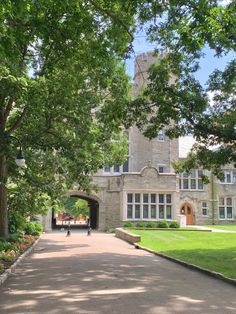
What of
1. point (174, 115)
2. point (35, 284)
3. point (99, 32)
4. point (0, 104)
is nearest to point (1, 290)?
point (35, 284)

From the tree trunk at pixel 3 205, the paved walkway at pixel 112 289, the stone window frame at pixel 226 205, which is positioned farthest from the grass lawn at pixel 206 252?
the stone window frame at pixel 226 205

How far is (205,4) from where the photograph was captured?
10750 mm

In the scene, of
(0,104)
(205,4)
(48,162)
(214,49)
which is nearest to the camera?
(205,4)

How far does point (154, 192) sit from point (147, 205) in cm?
136

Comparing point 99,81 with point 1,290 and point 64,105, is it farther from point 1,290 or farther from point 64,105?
point 1,290

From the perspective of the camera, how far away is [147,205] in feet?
142

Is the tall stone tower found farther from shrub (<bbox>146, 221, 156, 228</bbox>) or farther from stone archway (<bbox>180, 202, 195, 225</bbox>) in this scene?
shrub (<bbox>146, 221, 156, 228</bbox>)

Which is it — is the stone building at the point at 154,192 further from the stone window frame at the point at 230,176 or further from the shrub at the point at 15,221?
the shrub at the point at 15,221

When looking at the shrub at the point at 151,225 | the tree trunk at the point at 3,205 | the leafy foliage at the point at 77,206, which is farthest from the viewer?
the leafy foliage at the point at 77,206

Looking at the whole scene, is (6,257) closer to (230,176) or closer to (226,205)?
(226,205)

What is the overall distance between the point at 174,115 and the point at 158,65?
211cm

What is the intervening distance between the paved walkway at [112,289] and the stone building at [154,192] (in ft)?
77.5

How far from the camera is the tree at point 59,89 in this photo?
10398 mm

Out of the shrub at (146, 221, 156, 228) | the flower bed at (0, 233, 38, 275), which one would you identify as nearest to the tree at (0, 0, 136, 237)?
the flower bed at (0, 233, 38, 275)
